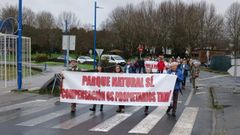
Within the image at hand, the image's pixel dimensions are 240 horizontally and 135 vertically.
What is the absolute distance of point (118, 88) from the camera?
44.2 ft

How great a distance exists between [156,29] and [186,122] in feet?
222

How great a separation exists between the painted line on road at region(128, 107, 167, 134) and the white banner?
0.45m

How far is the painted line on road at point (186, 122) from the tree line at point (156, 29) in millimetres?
64389

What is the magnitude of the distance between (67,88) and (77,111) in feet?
2.67

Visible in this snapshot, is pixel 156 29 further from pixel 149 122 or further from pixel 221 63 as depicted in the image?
pixel 149 122

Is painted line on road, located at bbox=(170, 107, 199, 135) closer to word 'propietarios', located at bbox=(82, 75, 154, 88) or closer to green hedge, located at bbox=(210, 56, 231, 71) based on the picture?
word 'propietarios', located at bbox=(82, 75, 154, 88)

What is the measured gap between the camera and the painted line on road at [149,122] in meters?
10.3

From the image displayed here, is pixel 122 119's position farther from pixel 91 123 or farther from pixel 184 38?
pixel 184 38

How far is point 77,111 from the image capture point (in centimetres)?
1366

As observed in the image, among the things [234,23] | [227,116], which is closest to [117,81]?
[227,116]

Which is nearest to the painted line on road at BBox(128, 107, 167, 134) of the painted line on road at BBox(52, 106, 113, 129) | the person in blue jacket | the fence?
Result: the person in blue jacket

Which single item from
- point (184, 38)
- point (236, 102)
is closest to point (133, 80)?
point (236, 102)

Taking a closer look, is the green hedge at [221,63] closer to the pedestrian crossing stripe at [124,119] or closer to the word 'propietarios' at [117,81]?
the pedestrian crossing stripe at [124,119]

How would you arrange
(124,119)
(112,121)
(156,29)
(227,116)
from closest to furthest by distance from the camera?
(112,121) → (124,119) → (227,116) → (156,29)
